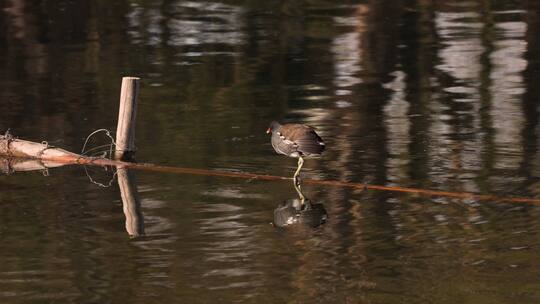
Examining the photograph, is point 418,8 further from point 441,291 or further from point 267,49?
point 441,291

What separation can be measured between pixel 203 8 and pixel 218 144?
17.0m

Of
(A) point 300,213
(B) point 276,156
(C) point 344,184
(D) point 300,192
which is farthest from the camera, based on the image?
(B) point 276,156

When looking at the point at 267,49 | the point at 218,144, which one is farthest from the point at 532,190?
the point at 267,49

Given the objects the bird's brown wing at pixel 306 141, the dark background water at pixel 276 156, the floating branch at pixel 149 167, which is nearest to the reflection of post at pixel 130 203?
the dark background water at pixel 276 156

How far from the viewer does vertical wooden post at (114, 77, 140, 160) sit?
1766cm

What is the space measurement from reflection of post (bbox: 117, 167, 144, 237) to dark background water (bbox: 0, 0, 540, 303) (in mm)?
100

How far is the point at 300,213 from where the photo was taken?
1484 cm

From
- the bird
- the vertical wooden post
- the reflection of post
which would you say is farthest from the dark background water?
the bird

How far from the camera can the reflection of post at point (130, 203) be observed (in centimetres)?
1438

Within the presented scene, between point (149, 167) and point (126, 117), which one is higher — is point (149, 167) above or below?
below

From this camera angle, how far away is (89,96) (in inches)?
898

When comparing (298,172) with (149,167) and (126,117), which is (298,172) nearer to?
(149,167)

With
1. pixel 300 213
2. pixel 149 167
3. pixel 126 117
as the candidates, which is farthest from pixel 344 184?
pixel 126 117

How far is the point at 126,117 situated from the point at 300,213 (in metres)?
3.62
